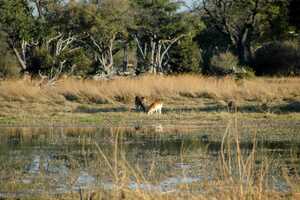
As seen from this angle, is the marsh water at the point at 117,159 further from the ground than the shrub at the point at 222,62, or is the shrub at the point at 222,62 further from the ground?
the marsh water at the point at 117,159

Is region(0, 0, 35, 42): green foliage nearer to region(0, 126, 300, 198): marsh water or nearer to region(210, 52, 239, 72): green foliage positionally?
region(210, 52, 239, 72): green foliage

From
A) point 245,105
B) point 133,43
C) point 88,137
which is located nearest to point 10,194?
point 88,137

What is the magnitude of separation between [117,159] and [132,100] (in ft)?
54.9

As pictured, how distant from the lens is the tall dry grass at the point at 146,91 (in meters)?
28.4

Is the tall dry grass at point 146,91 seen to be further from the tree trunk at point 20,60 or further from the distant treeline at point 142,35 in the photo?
the tree trunk at point 20,60

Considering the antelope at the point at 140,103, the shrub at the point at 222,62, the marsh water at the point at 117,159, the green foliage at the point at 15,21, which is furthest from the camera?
the shrub at the point at 222,62

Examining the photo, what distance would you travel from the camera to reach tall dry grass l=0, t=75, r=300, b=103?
28.4 m

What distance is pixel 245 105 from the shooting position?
26.4 metres

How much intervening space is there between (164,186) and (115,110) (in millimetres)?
15761

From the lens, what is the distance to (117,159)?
11.7 metres

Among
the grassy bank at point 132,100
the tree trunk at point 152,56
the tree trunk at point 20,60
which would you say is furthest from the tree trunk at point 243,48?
the grassy bank at point 132,100

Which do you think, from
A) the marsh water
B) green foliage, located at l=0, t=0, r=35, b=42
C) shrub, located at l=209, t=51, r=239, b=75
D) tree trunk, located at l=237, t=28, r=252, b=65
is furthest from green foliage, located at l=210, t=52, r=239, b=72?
the marsh water

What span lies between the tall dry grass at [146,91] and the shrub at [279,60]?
656 inches

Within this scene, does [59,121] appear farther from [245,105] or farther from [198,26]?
[198,26]
